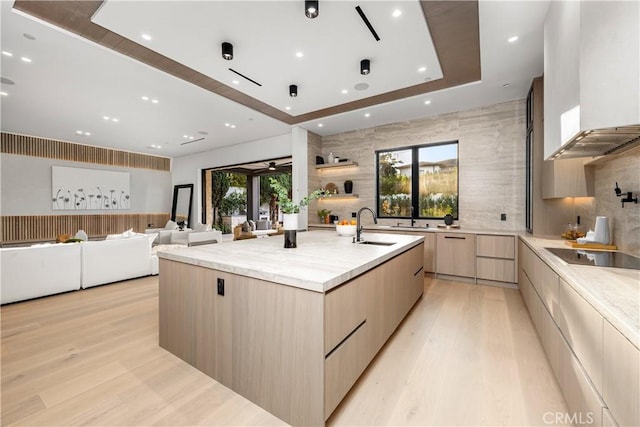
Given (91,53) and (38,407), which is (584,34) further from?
(91,53)

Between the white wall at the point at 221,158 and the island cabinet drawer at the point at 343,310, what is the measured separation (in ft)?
16.8

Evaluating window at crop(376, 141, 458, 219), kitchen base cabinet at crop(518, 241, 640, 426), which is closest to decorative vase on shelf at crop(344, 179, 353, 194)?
window at crop(376, 141, 458, 219)

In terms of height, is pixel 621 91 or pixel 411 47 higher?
pixel 411 47

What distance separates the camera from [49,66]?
3250mm

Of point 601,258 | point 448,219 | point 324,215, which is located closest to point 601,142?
point 601,258

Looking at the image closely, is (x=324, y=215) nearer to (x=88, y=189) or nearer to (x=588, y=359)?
(x=588, y=359)

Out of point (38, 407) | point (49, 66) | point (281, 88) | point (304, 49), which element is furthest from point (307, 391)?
point (49, 66)

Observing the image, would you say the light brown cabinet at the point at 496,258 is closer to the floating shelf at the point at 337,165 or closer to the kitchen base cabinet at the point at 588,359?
the kitchen base cabinet at the point at 588,359

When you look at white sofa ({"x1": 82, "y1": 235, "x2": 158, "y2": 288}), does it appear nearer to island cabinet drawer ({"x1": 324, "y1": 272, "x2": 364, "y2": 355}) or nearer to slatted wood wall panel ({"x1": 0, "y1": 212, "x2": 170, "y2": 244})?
island cabinet drawer ({"x1": 324, "y1": 272, "x2": 364, "y2": 355})

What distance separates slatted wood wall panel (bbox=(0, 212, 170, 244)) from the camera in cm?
648

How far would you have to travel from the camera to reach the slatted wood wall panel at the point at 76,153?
6.50 m

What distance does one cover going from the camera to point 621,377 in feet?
2.92

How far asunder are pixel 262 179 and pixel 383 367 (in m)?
11.1

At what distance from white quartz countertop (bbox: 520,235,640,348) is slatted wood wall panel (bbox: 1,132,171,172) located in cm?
1036
